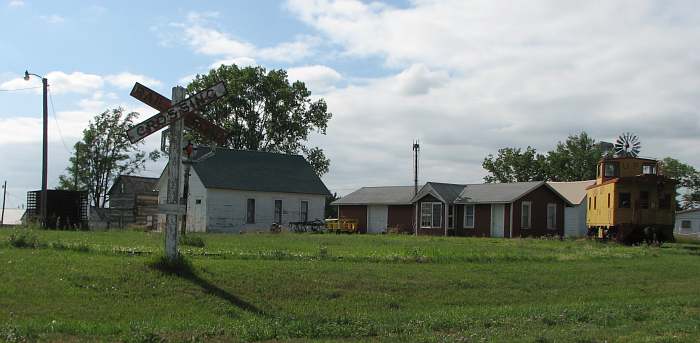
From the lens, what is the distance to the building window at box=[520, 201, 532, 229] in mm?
48125

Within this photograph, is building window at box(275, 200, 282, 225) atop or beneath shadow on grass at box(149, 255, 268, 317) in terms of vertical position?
atop

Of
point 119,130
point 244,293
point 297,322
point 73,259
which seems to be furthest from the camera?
point 119,130

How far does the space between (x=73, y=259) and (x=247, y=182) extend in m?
34.9

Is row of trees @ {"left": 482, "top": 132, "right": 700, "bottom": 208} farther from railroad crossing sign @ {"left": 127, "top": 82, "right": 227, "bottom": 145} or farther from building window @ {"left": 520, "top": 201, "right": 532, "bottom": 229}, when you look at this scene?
railroad crossing sign @ {"left": 127, "top": 82, "right": 227, "bottom": 145}

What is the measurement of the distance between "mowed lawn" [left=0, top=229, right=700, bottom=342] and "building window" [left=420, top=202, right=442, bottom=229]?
99.2 feet

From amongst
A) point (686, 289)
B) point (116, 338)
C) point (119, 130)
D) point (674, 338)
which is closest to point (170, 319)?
point (116, 338)

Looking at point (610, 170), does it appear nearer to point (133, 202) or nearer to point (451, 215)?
point (451, 215)

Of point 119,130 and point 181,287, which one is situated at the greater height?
point 119,130

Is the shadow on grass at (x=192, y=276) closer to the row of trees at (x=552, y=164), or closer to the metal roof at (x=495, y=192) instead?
the metal roof at (x=495, y=192)

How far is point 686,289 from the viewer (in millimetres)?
18969

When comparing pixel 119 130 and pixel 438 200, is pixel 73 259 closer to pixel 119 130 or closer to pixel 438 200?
pixel 438 200

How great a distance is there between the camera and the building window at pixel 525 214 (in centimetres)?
4812

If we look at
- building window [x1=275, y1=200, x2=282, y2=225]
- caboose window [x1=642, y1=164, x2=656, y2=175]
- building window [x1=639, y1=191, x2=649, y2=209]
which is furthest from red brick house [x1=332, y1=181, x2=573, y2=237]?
building window [x1=639, y1=191, x2=649, y2=209]

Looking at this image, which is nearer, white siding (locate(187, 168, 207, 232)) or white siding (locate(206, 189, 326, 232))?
white siding (locate(187, 168, 207, 232))
